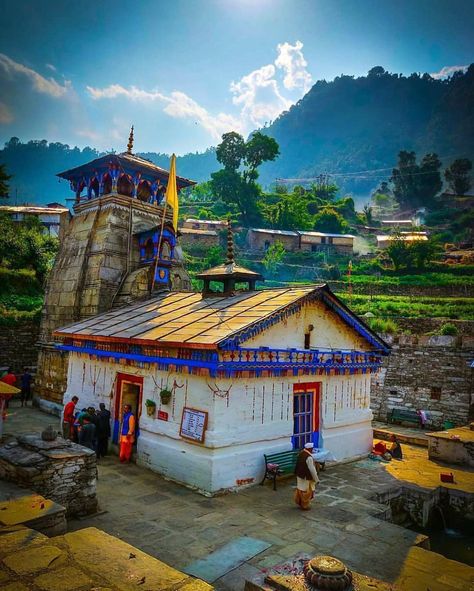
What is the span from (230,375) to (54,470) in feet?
12.6

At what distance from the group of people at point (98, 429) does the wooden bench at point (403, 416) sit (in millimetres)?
13460

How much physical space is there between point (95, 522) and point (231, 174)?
6118 centimetres

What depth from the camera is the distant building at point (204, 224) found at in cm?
5975

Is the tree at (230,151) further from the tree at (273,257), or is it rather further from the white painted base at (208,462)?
the white painted base at (208,462)

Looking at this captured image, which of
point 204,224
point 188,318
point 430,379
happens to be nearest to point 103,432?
point 188,318

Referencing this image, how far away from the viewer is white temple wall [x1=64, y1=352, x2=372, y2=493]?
891 centimetres

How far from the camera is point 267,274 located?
5112 cm

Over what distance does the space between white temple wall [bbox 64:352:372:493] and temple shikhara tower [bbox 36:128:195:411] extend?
4647 millimetres

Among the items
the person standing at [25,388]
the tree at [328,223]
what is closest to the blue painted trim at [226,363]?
the person standing at [25,388]

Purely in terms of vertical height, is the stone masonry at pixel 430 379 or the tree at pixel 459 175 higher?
the tree at pixel 459 175

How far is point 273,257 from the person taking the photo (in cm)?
5109

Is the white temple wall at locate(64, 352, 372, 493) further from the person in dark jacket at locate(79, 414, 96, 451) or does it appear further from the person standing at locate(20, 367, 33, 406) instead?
the person standing at locate(20, 367, 33, 406)

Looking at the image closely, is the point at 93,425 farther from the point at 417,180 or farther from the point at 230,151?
the point at 417,180


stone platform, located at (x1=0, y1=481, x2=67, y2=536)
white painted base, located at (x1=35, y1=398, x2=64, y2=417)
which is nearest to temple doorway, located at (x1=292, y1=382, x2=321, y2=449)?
stone platform, located at (x1=0, y1=481, x2=67, y2=536)
